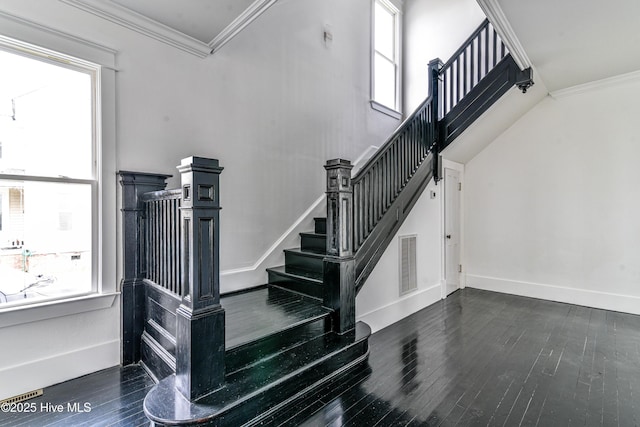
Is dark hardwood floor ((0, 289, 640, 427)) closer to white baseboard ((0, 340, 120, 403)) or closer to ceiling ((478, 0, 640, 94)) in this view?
white baseboard ((0, 340, 120, 403))

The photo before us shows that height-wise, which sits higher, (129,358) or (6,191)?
(6,191)

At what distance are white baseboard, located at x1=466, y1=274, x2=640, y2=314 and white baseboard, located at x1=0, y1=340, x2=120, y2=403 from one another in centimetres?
515

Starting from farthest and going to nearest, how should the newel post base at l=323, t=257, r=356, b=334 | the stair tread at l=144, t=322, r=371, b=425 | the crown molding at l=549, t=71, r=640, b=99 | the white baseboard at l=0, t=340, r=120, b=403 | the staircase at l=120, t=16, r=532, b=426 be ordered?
the crown molding at l=549, t=71, r=640, b=99
the newel post base at l=323, t=257, r=356, b=334
the white baseboard at l=0, t=340, r=120, b=403
the staircase at l=120, t=16, r=532, b=426
the stair tread at l=144, t=322, r=371, b=425

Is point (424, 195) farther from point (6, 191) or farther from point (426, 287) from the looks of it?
point (6, 191)

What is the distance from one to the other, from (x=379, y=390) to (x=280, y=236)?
2043 millimetres

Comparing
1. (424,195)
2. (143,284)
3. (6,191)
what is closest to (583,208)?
(424,195)

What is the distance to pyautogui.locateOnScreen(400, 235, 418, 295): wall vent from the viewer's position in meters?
3.81

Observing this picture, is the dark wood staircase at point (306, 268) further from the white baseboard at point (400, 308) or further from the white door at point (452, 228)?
the white door at point (452, 228)

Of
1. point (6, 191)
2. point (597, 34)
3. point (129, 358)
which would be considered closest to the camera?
point (6, 191)

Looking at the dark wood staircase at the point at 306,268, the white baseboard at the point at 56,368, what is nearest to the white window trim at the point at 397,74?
the dark wood staircase at the point at 306,268

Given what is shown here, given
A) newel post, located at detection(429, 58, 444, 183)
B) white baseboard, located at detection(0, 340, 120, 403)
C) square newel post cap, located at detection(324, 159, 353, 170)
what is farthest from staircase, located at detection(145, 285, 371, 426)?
newel post, located at detection(429, 58, 444, 183)

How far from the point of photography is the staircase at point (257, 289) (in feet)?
5.94

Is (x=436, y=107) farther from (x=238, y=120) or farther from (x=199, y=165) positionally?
(x=199, y=165)

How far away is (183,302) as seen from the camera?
187 cm
